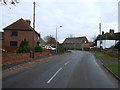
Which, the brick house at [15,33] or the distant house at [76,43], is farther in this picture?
the distant house at [76,43]

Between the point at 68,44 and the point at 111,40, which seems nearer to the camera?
the point at 111,40

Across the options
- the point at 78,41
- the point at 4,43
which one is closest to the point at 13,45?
the point at 4,43

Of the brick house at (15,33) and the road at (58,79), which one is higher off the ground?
the brick house at (15,33)

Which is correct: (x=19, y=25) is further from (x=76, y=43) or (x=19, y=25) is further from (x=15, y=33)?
(x=76, y=43)

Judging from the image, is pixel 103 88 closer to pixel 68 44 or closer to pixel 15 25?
pixel 15 25

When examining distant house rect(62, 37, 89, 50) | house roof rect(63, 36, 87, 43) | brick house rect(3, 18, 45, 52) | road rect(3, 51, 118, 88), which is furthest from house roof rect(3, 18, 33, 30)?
house roof rect(63, 36, 87, 43)

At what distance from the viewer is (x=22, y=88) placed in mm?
9180

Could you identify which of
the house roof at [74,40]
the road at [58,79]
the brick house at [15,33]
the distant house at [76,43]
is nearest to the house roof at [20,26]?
the brick house at [15,33]

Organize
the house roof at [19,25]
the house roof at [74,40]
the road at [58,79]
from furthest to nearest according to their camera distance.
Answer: the house roof at [74,40] < the house roof at [19,25] < the road at [58,79]

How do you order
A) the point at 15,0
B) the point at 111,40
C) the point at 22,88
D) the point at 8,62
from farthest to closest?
the point at 111,40 < the point at 8,62 < the point at 15,0 < the point at 22,88

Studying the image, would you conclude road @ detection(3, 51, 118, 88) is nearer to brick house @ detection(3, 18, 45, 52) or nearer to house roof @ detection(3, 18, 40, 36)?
brick house @ detection(3, 18, 45, 52)

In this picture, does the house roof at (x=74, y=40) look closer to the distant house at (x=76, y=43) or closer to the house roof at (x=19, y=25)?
the distant house at (x=76, y=43)

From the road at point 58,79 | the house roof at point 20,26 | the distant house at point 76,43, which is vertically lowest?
the road at point 58,79

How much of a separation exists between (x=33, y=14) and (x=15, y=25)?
65.1ft
